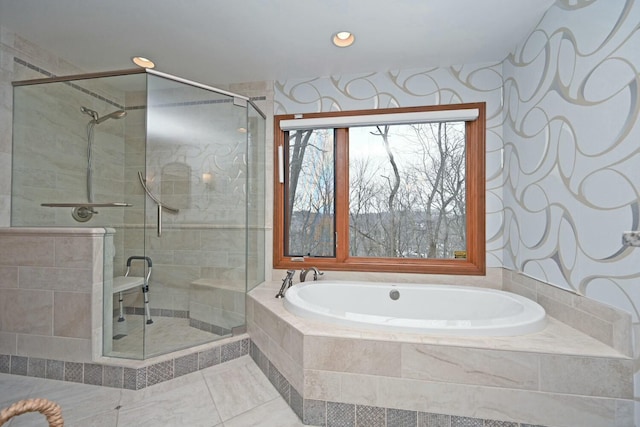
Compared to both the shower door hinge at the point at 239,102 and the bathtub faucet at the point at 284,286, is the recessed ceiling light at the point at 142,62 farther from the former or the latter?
the bathtub faucet at the point at 284,286

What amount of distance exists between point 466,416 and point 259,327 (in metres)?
1.27

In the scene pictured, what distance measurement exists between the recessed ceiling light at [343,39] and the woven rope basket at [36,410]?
2.16 meters

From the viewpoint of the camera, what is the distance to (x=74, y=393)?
5.43ft

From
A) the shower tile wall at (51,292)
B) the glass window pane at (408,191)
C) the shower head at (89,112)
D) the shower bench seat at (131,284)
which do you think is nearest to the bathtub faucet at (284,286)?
the glass window pane at (408,191)

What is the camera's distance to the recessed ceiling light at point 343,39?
190 centimetres

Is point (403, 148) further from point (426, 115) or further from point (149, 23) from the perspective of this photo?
point (149, 23)

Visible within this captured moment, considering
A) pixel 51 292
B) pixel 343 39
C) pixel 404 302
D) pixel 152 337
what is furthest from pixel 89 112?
pixel 404 302

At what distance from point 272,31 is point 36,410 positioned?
6.75ft

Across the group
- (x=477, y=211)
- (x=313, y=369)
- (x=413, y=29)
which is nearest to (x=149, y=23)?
(x=413, y=29)

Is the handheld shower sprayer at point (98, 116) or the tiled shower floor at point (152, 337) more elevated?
the handheld shower sprayer at point (98, 116)

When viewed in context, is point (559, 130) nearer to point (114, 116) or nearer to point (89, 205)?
point (114, 116)

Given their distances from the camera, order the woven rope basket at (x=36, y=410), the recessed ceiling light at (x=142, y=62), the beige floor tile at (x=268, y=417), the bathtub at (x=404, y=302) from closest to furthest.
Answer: the woven rope basket at (x=36, y=410) → the beige floor tile at (x=268, y=417) → the bathtub at (x=404, y=302) → the recessed ceiling light at (x=142, y=62)

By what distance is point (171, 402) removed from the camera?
5.22 ft

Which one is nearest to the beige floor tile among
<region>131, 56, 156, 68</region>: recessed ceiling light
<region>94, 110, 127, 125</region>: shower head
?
<region>94, 110, 127, 125</region>: shower head
